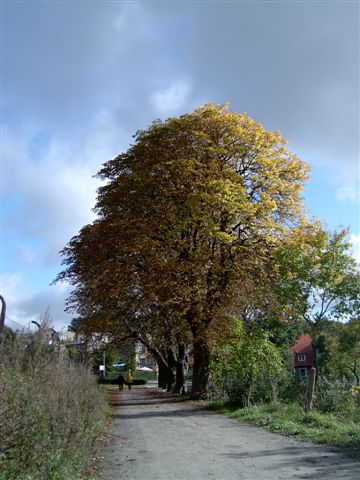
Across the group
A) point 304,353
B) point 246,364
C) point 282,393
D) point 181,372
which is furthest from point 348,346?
point 304,353

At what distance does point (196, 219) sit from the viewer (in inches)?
899

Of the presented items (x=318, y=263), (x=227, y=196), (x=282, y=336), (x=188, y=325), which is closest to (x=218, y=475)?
(x=318, y=263)

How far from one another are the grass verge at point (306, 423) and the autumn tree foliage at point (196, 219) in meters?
7.19

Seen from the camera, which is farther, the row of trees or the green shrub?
Answer: the row of trees

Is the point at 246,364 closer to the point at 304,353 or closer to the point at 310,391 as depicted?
the point at 310,391

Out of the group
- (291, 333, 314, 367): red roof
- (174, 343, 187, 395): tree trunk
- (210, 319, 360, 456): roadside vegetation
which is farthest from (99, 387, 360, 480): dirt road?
(291, 333, 314, 367): red roof

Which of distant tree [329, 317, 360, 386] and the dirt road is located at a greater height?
distant tree [329, 317, 360, 386]

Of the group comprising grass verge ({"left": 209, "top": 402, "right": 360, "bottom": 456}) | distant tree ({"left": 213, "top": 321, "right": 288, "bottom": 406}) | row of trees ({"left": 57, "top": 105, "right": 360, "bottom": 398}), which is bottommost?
grass verge ({"left": 209, "top": 402, "right": 360, "bottom": 456})

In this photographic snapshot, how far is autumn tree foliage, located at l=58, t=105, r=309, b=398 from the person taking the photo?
23.3 meters

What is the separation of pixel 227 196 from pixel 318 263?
16.4ft

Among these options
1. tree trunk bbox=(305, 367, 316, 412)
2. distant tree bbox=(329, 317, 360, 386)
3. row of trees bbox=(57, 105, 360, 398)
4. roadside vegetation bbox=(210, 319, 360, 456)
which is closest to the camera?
roadside vegetation bbox=(210, 319, 360, 456)

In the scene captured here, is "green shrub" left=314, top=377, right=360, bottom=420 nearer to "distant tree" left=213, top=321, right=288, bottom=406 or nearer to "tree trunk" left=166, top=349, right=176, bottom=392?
"distant tree" left=213, top=321, right=288, bottom=406

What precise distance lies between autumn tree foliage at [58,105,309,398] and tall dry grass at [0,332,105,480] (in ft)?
42.5

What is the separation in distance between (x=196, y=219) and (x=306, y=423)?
441 inches
